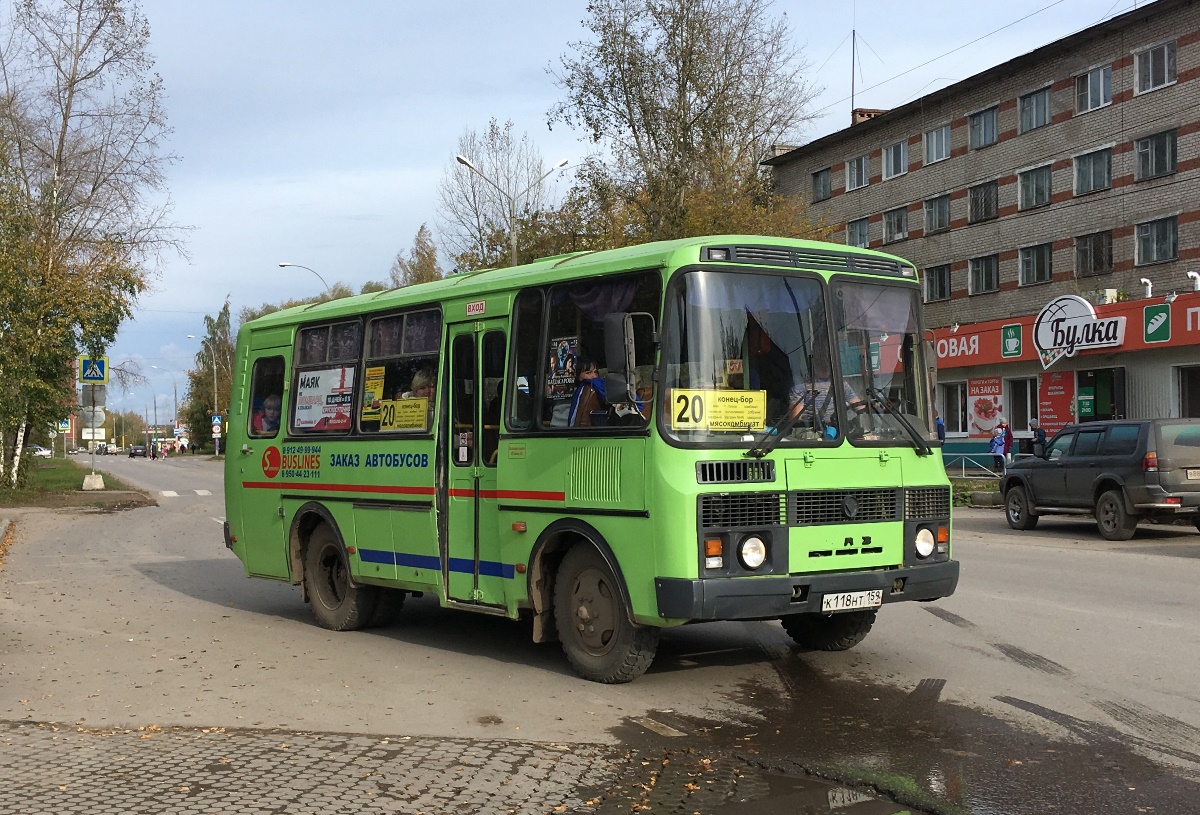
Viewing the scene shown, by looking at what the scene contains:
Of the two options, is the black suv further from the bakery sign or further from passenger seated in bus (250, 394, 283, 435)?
the bakery sign

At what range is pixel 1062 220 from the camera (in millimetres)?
42750

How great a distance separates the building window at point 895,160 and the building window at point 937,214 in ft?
7.14

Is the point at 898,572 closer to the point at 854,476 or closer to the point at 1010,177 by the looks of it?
the point at 854,476

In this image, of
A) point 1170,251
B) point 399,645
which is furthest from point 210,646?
point 1170,251

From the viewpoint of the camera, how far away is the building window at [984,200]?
45.9 meters

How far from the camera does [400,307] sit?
10102 millimetres

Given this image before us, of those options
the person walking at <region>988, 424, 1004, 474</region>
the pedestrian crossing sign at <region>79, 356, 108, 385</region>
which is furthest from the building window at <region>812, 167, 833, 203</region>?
the pedestrian crossing sign at <region>79, 356, 108, 385</region>

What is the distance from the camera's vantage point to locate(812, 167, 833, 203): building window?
182ft

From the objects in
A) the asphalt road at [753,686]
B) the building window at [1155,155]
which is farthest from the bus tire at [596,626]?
the building window at [1155,155]

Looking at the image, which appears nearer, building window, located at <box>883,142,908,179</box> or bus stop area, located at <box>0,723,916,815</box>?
bus stop area, located at <box>0,723,916,815</box>

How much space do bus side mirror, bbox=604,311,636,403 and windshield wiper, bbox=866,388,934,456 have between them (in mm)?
1647

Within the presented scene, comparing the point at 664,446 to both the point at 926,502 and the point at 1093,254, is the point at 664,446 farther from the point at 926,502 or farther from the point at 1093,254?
the point at 1093,254

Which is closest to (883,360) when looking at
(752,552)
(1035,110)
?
(752,552)

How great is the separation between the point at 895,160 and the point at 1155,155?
1366 centimetres
